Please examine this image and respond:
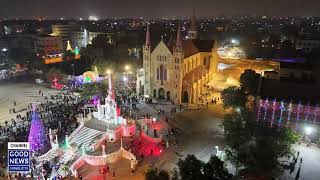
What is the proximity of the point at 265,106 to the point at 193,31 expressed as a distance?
3156 centimetres

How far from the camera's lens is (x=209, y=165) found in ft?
72.7

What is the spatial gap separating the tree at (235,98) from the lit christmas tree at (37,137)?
79.2ft

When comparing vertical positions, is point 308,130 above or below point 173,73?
below

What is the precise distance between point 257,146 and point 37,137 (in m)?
23.1

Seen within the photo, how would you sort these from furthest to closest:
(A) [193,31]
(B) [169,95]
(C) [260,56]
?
1. (C) [260,56]
2. (A) [193,31]
3. (B) [169,95]

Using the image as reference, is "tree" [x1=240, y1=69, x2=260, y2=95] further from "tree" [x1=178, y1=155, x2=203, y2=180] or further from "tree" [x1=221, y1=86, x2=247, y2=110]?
"tree" [x1=178, y1=155, x2=203, y2=180]

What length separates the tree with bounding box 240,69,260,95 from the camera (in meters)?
47.2

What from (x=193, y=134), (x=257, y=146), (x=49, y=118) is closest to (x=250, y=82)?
(x=193, y=134)

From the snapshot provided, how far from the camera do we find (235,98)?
43.4 m

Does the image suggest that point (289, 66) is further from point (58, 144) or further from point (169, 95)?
point (58, 144)

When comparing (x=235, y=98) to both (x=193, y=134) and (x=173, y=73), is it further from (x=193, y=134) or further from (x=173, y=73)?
(x=173, y=73)

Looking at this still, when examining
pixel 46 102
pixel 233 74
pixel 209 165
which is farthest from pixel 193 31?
pixel 209 165

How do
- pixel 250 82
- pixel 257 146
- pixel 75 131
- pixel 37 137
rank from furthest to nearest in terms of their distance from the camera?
pixel 250 82, pixel 75 131, pixel 37 137, pixel 257 146

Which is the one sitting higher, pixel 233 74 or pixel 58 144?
pixel 233 74
